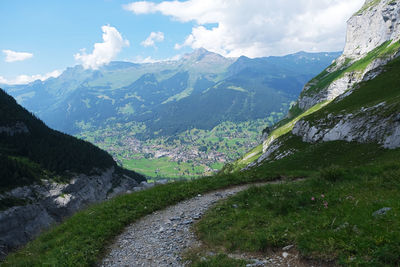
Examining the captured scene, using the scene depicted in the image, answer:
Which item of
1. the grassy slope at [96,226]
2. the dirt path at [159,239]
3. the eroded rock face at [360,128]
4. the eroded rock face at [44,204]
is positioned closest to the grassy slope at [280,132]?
the eroded rock face at [360,128]

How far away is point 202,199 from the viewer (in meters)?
18.5

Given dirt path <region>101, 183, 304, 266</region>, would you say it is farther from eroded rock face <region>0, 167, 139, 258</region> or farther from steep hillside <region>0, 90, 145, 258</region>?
steep hillside <region>0, 90, 145, 258</region>

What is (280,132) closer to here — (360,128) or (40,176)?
(360,128)

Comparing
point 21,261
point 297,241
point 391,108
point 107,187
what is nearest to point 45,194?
point 107,187

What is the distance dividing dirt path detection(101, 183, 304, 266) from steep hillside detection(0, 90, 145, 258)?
44.9 metres

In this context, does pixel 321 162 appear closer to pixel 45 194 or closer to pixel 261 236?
pixel 261 236

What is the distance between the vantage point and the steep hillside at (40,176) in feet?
217

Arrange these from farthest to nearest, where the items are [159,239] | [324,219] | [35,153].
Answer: [35,153] < [159,239] < [324,219]

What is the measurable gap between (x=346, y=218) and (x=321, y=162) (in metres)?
31.2

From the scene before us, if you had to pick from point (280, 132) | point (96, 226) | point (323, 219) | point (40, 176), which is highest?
point (323, 219)

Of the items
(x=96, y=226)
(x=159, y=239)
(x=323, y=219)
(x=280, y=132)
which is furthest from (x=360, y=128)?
(x=280, y=132)

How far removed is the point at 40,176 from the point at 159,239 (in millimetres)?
98753

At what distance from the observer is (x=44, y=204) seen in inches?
3120

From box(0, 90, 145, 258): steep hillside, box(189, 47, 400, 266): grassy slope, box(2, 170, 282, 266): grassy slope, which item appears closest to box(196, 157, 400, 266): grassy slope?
box(189, 47, 400, 266): grassy slope
